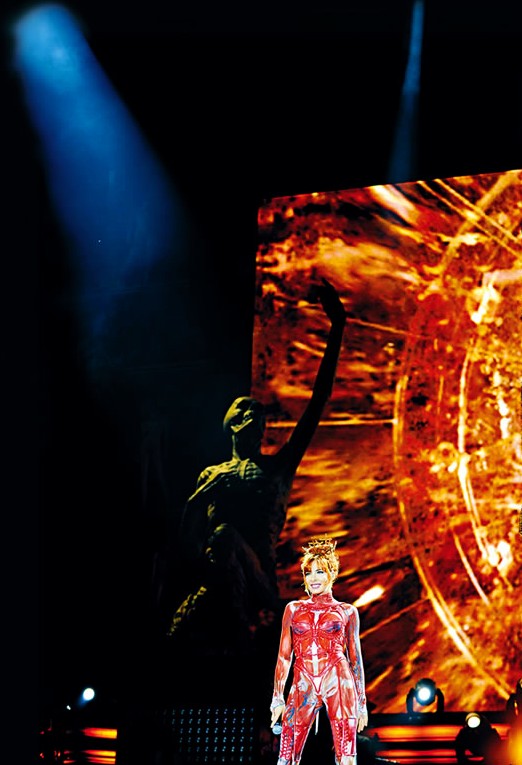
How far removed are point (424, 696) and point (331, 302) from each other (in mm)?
2450

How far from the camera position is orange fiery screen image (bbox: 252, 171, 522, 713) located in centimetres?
687

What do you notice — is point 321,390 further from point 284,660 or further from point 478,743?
point 478,743

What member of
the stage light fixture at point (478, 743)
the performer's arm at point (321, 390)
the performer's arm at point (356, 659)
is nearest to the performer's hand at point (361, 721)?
the performer's arm at point (356, 659)

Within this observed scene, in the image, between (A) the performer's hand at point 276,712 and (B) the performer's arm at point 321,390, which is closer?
(A) the performer's hand at point 276,712

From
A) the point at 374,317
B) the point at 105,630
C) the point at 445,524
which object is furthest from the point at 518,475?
the point at 105,630

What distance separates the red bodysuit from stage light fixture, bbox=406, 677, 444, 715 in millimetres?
622

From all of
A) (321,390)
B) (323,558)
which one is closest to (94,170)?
(321,390)

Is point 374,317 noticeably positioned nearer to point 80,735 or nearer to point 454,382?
point 454,382

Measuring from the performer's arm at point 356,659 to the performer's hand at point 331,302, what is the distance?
197 centimetres

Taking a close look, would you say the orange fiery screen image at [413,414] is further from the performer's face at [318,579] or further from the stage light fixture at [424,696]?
the performer's face at [318,579]

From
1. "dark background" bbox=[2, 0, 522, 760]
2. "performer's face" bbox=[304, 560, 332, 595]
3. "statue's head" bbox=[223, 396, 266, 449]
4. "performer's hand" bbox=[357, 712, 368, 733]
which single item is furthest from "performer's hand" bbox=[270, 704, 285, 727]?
"statue's head" bbox=[223, 396, 266, 449]

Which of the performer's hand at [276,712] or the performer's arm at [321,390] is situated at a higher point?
the performer's arm at [321,390]

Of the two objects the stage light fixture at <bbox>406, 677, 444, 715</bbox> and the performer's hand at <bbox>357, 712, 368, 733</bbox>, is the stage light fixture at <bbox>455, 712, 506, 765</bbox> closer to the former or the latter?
the stage light fixture at <bbox>406, 677, 444, 715</bbox>

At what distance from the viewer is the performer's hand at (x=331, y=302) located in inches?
291
